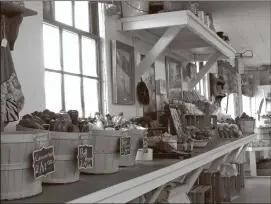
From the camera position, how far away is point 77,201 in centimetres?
119

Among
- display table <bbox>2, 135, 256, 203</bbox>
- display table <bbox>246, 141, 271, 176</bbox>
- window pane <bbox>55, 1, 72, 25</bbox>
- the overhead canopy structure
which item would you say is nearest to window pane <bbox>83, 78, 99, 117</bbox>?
window pane <bbox>55, 1, 72, 25</bbox>

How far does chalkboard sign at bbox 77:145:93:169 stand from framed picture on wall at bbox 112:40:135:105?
5.44ft

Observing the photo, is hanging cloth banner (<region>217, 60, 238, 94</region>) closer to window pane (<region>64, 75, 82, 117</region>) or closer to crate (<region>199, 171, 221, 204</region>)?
crate (<region>199, 171, 221, 204</region>)

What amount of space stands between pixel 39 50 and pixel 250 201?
2.78m

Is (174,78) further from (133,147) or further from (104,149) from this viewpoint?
(104,149)

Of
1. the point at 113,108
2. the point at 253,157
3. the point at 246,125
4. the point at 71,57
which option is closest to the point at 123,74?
the point at 113,108

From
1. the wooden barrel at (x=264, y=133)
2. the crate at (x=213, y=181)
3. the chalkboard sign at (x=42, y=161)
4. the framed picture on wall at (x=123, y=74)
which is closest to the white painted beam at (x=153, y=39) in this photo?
the framed picture on wall at (x=123, y=74)

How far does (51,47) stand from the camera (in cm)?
262

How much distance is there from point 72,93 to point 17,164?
5.40 feet

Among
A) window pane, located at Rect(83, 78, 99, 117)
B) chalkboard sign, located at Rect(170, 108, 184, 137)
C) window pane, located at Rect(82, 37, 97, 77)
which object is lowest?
chalkboard sign, located at Rect(170, 108, 184, 137)

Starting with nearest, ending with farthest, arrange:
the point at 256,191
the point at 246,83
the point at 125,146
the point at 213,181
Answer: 1. the point at 125,146
2. the point at 213,181
3. the point at 256,191
4. the point at 246,83

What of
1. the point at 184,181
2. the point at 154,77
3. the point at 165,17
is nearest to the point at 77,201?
the point at 184,181

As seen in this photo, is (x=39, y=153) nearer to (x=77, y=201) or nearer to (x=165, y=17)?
(x=77, y=201)

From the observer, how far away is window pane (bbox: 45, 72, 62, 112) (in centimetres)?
254
